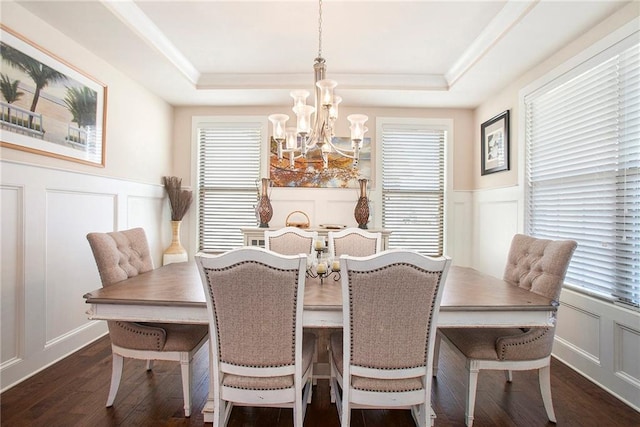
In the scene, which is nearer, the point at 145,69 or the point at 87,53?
the point at 87,53

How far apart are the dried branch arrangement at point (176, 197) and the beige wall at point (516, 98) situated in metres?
3.61

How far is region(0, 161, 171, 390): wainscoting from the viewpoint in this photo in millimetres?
2051

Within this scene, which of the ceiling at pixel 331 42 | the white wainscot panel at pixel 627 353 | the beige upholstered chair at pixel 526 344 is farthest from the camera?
the ceiling at pixel 331 42

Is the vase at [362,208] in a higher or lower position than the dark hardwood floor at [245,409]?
higher

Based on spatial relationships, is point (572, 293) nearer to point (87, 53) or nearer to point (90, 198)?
point (90, 198)

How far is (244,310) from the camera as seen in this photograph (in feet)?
4.50

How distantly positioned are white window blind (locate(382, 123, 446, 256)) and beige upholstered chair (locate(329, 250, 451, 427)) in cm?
270

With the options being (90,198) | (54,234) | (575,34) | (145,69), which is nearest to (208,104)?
(145,69)

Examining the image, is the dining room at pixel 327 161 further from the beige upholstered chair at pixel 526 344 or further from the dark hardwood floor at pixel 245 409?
the beige upholstered chair at pixel 526 344

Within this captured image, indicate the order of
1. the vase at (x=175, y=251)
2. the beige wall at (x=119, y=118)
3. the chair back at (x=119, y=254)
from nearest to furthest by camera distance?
the chair back at (x=119, y=254) < the beige wall at (x=119, y=118) < the vase at (x=175, y=251)

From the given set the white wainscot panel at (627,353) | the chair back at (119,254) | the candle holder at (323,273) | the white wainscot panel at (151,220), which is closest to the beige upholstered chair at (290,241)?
the candle holder at (323,273)

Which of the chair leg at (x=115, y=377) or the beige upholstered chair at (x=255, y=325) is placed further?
the chair leg at (x=115, y=377)

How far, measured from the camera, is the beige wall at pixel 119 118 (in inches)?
84.5

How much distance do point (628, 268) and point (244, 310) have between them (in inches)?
93.9
